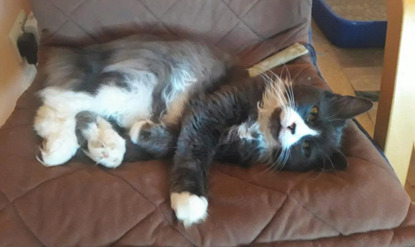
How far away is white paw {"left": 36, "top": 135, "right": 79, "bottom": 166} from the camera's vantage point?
1.25 metres

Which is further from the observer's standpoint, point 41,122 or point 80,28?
point 80,28

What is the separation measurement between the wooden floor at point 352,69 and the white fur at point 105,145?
1.28m

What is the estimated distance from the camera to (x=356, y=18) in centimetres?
267

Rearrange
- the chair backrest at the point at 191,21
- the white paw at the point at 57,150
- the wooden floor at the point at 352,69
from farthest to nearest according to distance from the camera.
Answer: the wooden floor at the point at 352,69 < the chair backrest at the point at 191,21 < the white paw at the point at 57,150

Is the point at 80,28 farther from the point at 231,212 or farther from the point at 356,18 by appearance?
the point at 356,18

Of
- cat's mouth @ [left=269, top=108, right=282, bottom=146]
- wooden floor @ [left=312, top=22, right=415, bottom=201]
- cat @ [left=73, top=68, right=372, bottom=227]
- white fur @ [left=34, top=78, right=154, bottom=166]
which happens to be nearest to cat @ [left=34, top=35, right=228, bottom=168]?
white fur @ [left=34, top=78, right=154, bottom=166]

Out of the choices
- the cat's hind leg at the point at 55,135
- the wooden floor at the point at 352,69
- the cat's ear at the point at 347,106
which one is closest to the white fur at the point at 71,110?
the cat's hind leg at the point at 55,135

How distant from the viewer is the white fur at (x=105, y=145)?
4.16ft

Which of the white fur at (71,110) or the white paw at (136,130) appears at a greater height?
the white fur at (71,110)

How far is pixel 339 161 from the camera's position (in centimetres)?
126

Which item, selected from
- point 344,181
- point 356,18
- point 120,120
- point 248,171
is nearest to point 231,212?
point 248,171

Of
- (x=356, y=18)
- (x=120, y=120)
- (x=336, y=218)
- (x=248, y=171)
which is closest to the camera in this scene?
(x=336, y=218)

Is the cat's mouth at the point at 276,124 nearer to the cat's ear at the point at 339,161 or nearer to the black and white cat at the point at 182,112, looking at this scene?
the black and white cat at the point at 182,112

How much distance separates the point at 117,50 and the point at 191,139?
1.33 feet
